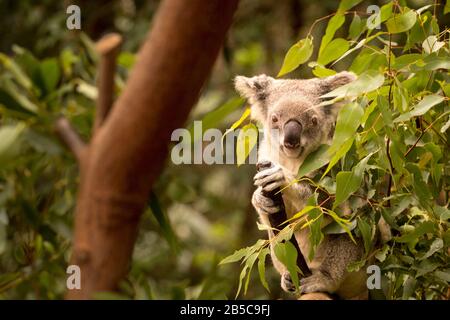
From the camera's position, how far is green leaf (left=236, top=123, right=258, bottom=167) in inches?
60.3

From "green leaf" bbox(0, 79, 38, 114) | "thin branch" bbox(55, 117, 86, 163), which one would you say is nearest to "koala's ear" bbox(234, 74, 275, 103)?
"thin branch" bbox(55, 117, 86, 163)

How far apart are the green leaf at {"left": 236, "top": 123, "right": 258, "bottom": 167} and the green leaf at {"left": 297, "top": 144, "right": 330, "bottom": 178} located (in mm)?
130

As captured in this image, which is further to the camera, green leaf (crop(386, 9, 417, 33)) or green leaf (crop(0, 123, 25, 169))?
green leaf (crop(0, 123, 25, 169))

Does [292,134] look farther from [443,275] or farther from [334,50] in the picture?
[443,275]

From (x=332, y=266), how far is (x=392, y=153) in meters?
0.69

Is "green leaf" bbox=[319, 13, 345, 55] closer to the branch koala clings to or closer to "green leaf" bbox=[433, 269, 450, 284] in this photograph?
the branch koala clings to

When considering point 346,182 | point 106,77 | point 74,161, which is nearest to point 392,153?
point 346,182

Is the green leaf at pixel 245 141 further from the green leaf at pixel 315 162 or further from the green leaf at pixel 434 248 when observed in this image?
the green leaf at pixel 434 248

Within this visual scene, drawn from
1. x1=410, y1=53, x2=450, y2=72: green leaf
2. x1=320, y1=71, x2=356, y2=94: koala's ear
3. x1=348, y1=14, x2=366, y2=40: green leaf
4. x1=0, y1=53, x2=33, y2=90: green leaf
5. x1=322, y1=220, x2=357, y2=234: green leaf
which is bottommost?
x1=322, y1=220, x2=357, y2=234: green leaf

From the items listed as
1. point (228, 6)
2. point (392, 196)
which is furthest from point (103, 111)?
point (392, 196)

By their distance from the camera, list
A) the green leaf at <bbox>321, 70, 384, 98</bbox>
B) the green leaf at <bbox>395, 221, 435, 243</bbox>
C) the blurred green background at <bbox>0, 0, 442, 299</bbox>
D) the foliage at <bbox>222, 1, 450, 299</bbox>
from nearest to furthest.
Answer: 1. the green leaf at <bbox>321, 70, 384, 98</bbox>
2. the foliage at <bbox>222, 1, 450, 299</bbox>
3. the green leaf at <bbox>395, 221, 435, 243</bbox>
4. the blurred green background at <bbox>0, 0, 442, 299</bbox>
